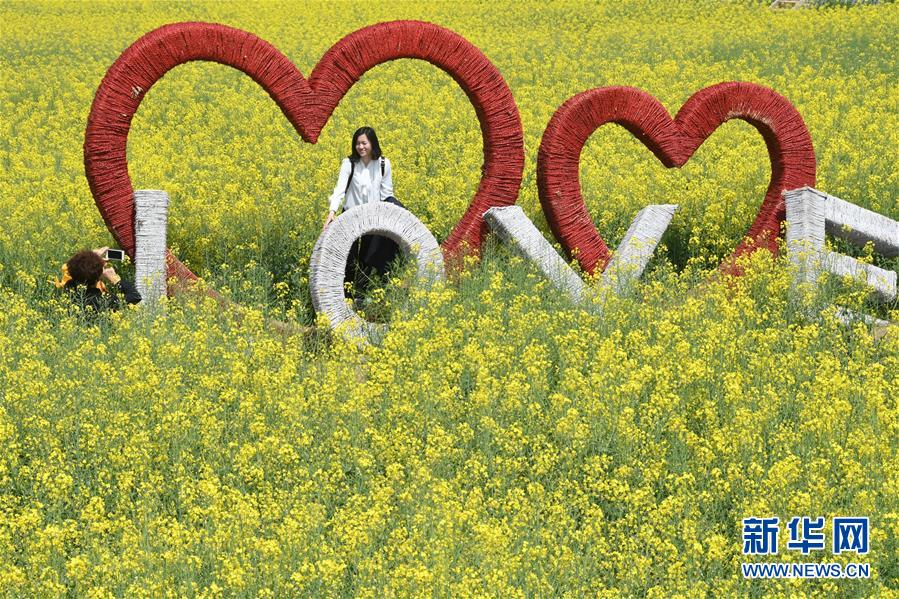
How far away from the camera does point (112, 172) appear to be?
905cm

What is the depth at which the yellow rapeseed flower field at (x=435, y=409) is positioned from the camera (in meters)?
5.58

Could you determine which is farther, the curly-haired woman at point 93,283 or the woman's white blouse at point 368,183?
the woman's white blouse at point 368,183

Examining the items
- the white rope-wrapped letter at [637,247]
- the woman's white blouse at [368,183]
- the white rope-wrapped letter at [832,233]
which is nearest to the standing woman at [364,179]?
the woman's white blouse at [368,183]

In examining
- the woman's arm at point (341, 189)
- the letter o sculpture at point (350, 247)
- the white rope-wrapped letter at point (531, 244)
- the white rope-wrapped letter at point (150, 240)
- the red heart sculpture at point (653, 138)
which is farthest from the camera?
the red heart sculpture at point (653, 138)

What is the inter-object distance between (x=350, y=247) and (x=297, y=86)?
1.32m

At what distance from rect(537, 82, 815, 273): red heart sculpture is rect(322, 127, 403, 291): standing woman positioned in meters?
1.17

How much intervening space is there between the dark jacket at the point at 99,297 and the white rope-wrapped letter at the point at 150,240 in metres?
0.07

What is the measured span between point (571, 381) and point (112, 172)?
3.78 m

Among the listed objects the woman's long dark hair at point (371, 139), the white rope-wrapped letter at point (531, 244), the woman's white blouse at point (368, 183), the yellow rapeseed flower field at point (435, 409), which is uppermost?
the woman's long dark hair at point (371, 139)

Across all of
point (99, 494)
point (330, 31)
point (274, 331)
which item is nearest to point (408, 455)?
point (99, 494)

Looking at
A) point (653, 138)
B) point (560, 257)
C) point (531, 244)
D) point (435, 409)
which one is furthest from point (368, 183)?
point (435, 409)

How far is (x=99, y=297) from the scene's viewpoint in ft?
29.1

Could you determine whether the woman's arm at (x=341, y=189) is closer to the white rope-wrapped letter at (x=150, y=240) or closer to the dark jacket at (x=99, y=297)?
the white rope-wrapped letter at (x=150, y=240)

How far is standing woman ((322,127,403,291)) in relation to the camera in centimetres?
→ 948
